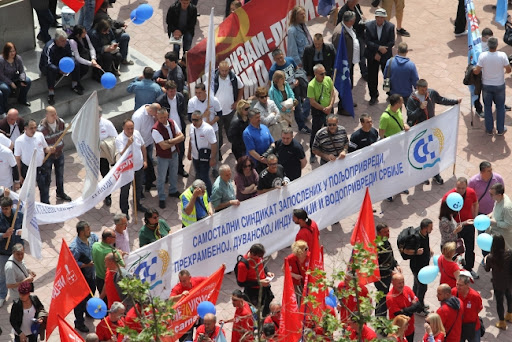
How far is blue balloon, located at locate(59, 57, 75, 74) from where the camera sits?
20.8m

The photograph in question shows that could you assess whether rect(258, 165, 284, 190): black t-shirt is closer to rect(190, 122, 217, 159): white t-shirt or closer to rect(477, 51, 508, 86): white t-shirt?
rect(190, 122, 217, 159): white t-shirt

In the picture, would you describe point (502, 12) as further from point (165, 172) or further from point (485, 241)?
point (165, 172)

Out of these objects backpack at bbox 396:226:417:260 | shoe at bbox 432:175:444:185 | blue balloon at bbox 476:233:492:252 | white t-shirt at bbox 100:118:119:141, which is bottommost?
shoe at bbox 432:175:444:185

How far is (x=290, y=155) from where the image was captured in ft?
63.9

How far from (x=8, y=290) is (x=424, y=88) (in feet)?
23.6

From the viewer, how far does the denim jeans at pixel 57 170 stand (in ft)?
64.5

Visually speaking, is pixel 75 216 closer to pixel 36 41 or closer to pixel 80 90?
pixel 80 90

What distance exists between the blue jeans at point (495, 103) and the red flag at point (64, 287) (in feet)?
27.6

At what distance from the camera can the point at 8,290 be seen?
1820cm

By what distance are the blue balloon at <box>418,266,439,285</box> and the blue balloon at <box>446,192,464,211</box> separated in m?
1.26

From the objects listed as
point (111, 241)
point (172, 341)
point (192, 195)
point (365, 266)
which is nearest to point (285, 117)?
point (192, 195)

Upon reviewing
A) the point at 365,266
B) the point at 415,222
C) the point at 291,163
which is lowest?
the point at 415,222

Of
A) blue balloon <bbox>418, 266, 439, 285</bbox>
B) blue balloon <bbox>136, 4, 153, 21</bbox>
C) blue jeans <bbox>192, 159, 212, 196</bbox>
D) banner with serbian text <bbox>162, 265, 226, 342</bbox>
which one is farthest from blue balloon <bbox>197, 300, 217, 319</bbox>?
blue balloon <bbox>136, 4, 153, 21</bbox>

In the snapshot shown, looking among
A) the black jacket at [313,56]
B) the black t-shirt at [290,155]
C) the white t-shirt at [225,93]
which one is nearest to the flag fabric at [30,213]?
the black t-shirt at [290,155]
